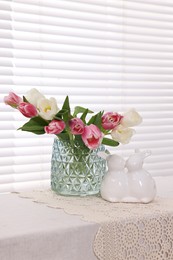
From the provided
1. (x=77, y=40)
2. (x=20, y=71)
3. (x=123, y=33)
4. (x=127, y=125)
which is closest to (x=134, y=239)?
(x=127, y=125)

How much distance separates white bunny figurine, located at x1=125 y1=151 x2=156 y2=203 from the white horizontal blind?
911mm

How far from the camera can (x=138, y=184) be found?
1105 millimetres

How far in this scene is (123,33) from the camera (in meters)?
2.26

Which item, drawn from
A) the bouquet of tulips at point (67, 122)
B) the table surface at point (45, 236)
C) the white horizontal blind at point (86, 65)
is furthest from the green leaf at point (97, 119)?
the white horizontal blind at point (86, 65)

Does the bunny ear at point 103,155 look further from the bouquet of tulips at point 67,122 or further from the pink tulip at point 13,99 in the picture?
the pink tulip at point 13,99

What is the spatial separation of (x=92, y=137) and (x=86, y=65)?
43.8 inches

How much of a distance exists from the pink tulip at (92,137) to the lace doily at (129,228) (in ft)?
0.46

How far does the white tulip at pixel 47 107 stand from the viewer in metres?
1.10

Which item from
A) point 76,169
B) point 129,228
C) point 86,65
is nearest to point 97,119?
point 76,169

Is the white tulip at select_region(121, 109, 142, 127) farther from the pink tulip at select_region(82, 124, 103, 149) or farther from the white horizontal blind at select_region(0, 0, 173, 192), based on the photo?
the white horizontal blind at select_region(0, 0, 173, 192)

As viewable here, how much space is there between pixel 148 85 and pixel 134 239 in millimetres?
1449

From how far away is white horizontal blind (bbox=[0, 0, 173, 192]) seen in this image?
194 centimetres

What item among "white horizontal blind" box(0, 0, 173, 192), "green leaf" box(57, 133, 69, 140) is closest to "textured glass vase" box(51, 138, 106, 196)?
"green leaf" box(57, 133, 69, 140)

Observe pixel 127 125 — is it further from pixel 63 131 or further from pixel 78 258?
pixel 78 258
